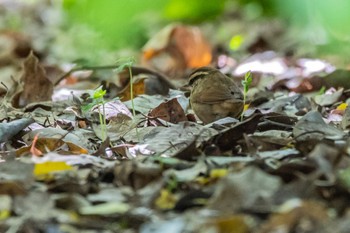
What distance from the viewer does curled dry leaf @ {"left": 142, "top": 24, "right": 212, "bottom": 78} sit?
6.05 meters

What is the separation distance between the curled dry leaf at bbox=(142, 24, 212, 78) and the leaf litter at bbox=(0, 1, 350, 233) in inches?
87.0

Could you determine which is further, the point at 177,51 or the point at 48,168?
the point at 177,51

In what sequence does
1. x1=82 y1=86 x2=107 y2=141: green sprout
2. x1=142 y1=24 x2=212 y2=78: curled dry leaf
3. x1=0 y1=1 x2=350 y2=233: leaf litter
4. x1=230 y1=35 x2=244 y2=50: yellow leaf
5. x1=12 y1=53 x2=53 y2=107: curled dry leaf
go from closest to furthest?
x1=0 y1=1 x2=350 y2=233: leaf litter → x1=82 y1=86 x2=107 y2=141: green sprout → x1=12 y1=53 x2=53 y2=107: curled dry leaf → x1=142 y1=24 x2=212 y2=78: curled dry leaf → x1=230 y1=35 x2=244 y2=50: yellow leaf

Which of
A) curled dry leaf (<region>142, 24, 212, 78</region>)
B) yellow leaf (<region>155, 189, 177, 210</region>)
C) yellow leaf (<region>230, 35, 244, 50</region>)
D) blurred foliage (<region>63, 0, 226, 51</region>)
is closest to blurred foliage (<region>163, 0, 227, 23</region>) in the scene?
blurred foliage (<region>63, 0, 226, 51</region>)

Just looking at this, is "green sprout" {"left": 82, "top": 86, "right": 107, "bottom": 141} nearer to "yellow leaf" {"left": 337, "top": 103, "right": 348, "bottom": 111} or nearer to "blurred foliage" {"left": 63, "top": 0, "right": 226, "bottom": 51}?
"yellow leaf" {"left": 337, "top": 103, "right": 348, "bottom": 111}

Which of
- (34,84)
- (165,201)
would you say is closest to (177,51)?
(34,84)

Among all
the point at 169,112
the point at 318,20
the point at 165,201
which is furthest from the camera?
the point at 318,20

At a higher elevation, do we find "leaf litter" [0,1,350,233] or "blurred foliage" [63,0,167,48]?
"leaf litter" [0,1,350,233]

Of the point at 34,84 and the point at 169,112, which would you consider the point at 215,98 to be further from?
the point at 34,84

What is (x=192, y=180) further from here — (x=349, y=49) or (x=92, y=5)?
(x=349, y=49)

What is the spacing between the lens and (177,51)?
611 cm

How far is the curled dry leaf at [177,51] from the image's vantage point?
6.05 m

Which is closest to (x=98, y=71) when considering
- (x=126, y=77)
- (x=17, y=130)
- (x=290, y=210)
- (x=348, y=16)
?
(x=126, y=77)

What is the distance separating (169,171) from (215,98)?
1.27m
